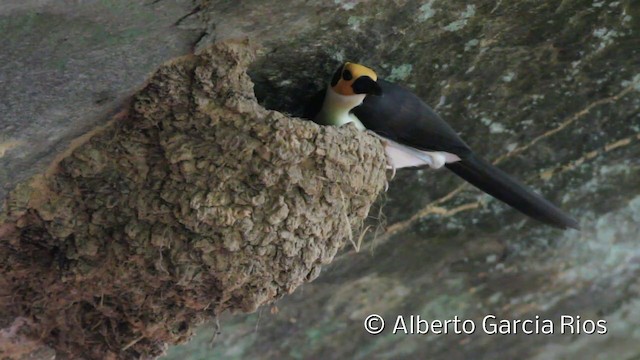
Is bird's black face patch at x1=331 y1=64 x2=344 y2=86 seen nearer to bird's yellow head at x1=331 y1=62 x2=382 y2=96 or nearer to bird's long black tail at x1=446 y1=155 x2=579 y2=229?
bird's yellow head at x1=331 y1=62 x2=382 y2=96

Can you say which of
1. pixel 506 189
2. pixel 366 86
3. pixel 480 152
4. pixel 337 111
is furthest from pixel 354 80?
pixel 480 152

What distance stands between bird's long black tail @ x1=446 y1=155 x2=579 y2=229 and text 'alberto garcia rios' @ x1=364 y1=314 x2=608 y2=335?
1.19 metres

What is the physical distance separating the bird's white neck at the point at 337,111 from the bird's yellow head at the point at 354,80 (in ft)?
0.22

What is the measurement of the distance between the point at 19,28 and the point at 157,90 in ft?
1.86

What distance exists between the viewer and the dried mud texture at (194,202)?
3.57 m

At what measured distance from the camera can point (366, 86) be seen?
152 inches

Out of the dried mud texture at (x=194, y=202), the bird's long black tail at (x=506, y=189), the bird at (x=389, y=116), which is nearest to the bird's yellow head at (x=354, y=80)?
the bird at (x=389, y=116)

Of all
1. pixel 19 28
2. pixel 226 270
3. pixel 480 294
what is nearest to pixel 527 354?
pixel 480 294

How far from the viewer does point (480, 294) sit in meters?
5.31

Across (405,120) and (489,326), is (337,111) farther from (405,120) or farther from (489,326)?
(489,326)

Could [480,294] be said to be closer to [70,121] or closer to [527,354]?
[527,354]

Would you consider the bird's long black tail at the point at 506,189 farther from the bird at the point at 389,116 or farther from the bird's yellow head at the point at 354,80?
the bird's yellow head at the point at 354,80

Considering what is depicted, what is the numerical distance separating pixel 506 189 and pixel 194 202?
1.38 m

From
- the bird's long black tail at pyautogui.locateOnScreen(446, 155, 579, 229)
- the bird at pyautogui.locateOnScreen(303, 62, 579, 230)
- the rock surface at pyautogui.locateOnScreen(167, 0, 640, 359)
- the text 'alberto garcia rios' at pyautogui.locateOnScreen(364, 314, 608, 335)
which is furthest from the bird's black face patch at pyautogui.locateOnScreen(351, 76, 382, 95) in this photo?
the text 'alberto garcia rios' at pyautogui.locateOnScreen(364, 314, 608, 335)
